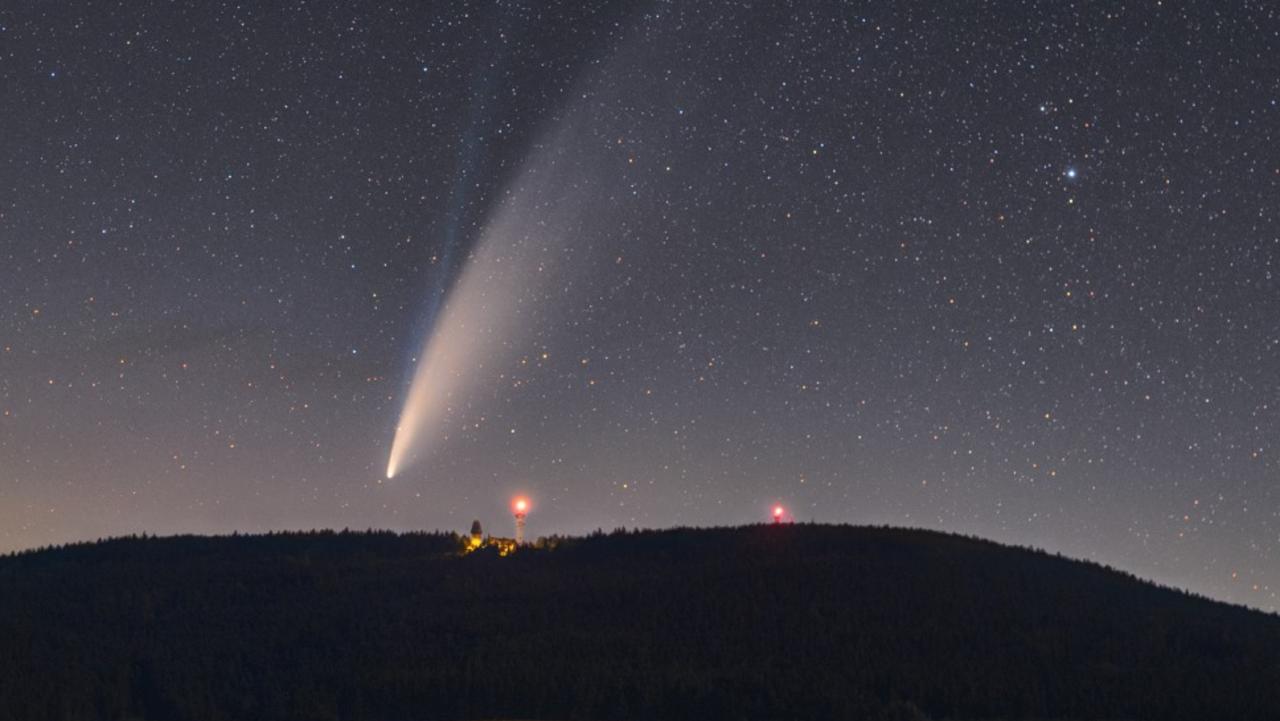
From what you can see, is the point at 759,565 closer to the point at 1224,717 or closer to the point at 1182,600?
the point at 1182,600

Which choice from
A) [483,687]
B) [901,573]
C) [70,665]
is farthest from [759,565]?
[70,665]

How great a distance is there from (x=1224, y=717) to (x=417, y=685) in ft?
99.8

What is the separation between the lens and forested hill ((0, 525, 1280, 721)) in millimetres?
62531

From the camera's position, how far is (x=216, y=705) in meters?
65.2

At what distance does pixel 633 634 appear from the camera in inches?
2783

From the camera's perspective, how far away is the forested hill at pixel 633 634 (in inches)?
2462

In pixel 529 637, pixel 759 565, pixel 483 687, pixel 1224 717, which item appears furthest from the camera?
pixel 759 565

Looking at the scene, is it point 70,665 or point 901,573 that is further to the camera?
point 901,573

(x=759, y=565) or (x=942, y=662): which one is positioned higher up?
(x=759, y=565)

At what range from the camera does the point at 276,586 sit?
81.3 m

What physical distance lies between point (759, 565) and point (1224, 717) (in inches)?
1028

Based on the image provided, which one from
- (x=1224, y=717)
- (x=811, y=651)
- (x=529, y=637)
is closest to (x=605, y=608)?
(x=529, y=637)

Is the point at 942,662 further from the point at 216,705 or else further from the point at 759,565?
the point at 216,705

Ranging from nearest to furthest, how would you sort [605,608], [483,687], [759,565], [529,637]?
[483,687]
[529,637]
[605,608]
[759,565]
